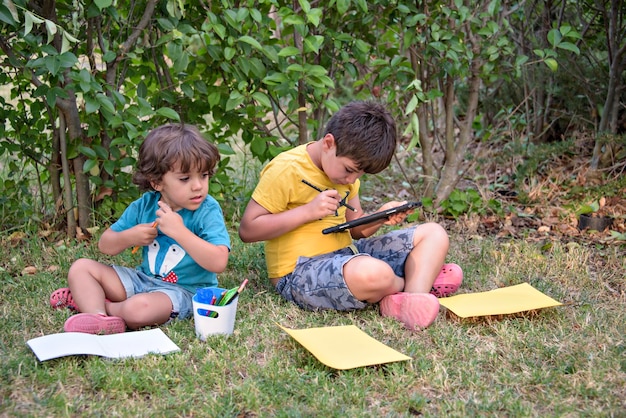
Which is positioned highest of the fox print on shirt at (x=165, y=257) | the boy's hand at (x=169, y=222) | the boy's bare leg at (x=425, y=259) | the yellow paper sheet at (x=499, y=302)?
the boy's hand at (x=169, y=222)

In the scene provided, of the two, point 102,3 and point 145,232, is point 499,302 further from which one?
point 102,3

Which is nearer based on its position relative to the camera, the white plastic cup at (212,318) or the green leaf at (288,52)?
the white plastic cup at (212,318)

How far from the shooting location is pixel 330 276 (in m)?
2.49

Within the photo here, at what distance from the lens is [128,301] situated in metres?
2.37

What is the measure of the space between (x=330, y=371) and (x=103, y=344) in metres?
0.72

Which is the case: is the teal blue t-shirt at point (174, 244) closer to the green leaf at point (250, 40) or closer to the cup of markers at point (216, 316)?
the cup of markers at point (216, 316)

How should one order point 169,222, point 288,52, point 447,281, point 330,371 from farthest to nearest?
point 288,52, point 447,281, point 169,222, point 330,371

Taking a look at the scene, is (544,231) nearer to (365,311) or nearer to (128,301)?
(365,311)

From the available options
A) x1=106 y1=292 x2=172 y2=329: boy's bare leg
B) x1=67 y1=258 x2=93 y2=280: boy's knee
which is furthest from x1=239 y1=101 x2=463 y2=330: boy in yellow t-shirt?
x1=67 y1=258 x2=93 y2=280: boy's knee

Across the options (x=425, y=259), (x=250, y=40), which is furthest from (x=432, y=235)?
(x=250, y=40)

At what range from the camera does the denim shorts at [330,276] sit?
2492mm

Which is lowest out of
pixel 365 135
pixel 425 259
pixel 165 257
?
pixel 425 259

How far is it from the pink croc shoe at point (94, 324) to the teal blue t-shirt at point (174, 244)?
11.5 inches

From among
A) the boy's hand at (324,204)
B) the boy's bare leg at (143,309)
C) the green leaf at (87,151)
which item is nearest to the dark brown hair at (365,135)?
the boy's hand at (324,204)
